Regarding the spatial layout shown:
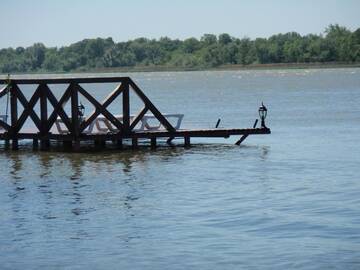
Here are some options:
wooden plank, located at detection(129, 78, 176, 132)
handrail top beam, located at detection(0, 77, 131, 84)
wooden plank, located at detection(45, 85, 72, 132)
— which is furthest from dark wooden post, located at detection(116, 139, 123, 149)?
handrail top beam, located at detection(0, 77, 131, 84)

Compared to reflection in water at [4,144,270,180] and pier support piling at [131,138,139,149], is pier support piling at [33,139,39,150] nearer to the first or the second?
reflection in water at [4,144,270,180]

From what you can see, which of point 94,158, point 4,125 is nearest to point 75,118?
point 94,158

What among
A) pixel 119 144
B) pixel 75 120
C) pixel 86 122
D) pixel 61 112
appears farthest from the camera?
pixel 119 144

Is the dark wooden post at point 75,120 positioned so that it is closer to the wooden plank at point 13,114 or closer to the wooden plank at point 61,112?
the wooden plank at point 61,112

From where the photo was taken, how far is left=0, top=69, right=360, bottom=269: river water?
1636cm

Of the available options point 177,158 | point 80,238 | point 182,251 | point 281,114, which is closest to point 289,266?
point 182,251

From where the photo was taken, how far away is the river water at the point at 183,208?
1636cm

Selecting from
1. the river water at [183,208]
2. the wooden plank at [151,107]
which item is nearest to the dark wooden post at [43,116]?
the river water at [183,208]

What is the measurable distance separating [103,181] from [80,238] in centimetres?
767

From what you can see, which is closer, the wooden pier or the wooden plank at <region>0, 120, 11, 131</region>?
the wooden pier

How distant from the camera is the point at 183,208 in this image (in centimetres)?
2072

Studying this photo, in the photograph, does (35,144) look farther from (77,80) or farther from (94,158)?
(94,158)

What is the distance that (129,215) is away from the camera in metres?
20.1

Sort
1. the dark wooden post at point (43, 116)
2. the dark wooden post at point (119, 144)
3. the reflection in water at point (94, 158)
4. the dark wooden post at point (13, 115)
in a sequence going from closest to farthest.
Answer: the reflection in water at point (94, 158), the dark wooden post at point (43, 116), the dark wooden post at point (119, 144), the dark wooden post at point (13, 115)
